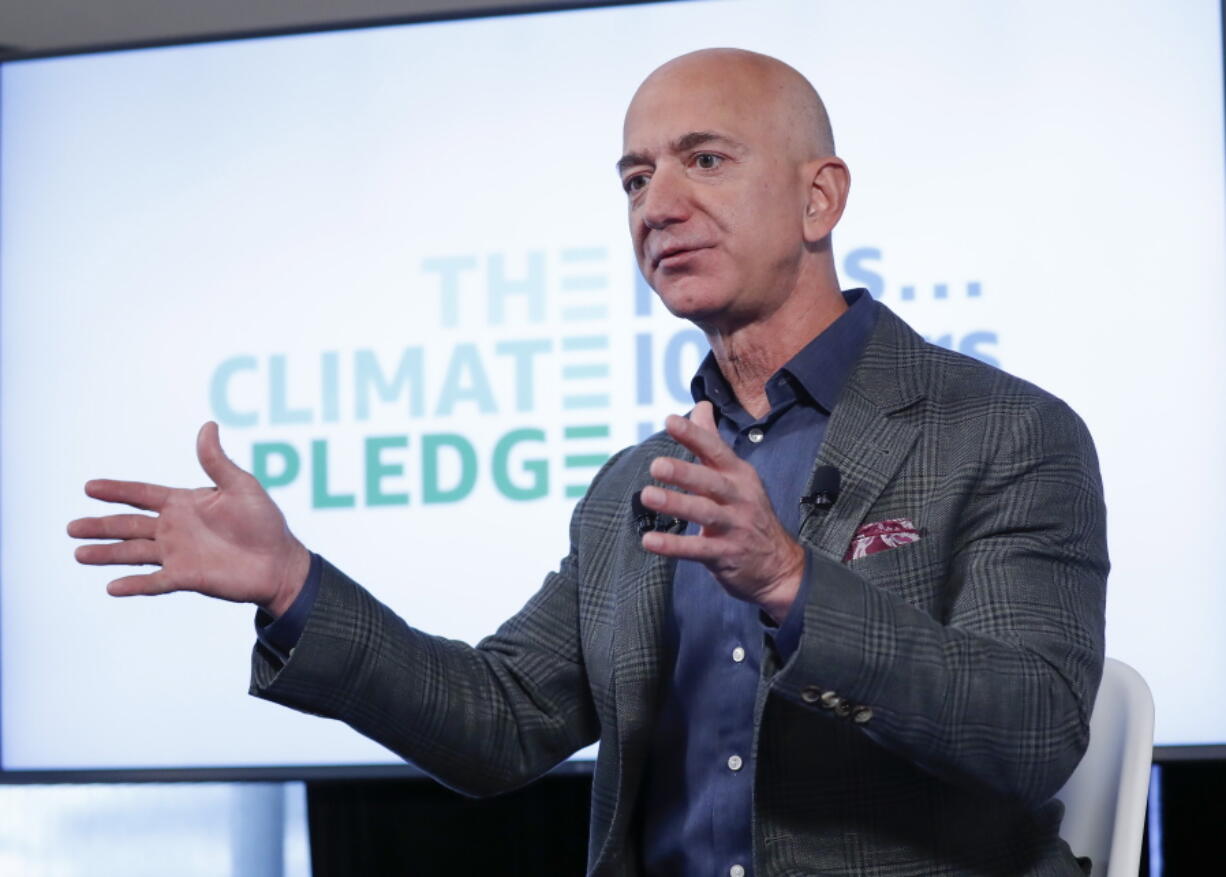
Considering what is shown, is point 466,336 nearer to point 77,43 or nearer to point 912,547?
point 77,43

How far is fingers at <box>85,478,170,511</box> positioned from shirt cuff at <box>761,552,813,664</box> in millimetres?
693

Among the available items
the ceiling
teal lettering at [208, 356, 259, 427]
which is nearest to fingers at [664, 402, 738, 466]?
Result: teal lettering at [208, 356, 259, 427]

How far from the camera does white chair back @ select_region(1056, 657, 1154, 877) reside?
1.60m

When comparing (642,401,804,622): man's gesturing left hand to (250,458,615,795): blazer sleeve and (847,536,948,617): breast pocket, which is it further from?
(250,458,615,795): blazer sleeve

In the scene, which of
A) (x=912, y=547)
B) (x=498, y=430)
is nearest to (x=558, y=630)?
(x=912, y=547)

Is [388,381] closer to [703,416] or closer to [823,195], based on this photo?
[823,195]

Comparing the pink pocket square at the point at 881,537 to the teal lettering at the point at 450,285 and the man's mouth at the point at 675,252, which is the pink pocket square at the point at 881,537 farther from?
the teal lettering at the point at 450,285

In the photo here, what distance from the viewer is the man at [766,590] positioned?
1.43 m

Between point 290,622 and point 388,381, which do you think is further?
point 388,381

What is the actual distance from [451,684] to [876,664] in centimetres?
73

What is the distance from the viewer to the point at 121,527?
1.60 meters

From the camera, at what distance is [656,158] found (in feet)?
6.65

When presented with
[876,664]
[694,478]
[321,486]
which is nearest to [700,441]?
[694,478]

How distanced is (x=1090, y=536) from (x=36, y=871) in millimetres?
2921
